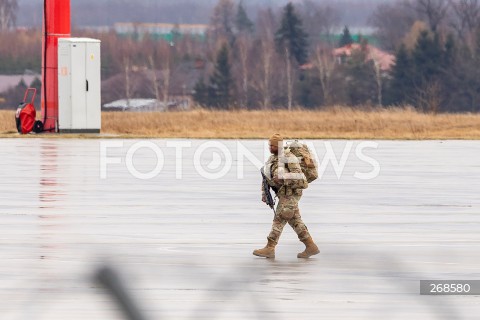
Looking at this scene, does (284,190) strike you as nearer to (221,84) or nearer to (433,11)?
(221,84)

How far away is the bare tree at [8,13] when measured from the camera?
184 metres

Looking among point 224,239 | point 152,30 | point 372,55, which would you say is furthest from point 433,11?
point 224,239

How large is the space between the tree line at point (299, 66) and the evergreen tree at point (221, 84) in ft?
0.27

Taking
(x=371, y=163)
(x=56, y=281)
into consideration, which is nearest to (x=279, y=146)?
(x=56, y=281)

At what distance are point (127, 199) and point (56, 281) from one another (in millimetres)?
9607

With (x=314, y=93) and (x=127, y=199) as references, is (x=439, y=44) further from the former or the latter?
(x=127, y=199)

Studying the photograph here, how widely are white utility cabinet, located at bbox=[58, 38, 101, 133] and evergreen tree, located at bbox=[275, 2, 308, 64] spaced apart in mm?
79063

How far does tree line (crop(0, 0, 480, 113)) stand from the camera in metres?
102

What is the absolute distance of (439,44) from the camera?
335 ft

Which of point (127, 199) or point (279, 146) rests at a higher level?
point (279, 146)

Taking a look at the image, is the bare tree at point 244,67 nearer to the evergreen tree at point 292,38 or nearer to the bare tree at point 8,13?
the evergreen tree at point 292,38

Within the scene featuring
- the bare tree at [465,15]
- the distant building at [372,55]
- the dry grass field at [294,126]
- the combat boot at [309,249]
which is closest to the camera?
the combat boot at [309,249]

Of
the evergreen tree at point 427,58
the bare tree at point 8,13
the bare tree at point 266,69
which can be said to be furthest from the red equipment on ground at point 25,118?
the bare tree at point 8,13

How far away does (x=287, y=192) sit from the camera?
14.5 metres
